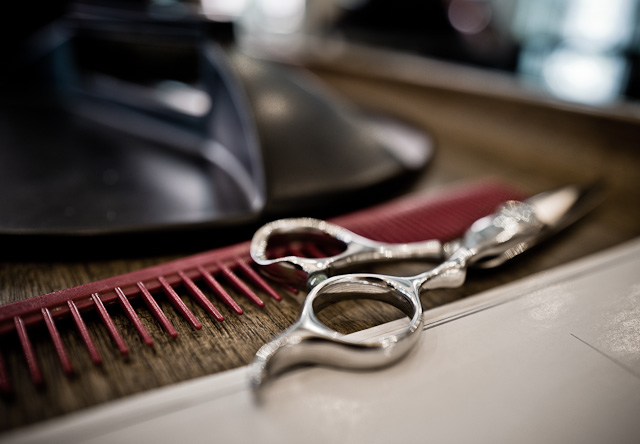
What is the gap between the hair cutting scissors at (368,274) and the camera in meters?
0.27

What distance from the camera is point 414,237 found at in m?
0.45

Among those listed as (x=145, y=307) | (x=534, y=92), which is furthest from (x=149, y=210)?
(x=534, y=92)

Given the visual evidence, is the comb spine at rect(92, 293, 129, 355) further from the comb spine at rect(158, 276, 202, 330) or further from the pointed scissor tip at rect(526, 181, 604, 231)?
the pointed scissor tip at rect(526, 181, 604, 231)

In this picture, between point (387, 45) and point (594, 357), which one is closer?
point (594, 357)

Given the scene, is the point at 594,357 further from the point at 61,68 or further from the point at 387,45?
the point at 387,45

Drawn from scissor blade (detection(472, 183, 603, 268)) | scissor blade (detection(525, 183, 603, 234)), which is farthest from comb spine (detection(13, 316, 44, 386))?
scissor blade (detection(525, 183, 603, 234))

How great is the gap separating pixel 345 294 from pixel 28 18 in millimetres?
773

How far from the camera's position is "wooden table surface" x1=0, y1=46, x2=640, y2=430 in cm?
27

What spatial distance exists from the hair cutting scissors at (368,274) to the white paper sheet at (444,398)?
15 mm

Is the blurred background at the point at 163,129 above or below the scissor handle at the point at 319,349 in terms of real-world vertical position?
above

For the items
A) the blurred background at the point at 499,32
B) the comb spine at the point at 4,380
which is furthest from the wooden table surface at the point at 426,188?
the blurred background at the point at 499,32

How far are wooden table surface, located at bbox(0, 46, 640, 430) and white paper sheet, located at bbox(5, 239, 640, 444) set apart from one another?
0.06 ft

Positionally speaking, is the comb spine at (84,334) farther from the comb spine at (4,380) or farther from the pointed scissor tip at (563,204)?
the pointed scissor tip at (563,204)

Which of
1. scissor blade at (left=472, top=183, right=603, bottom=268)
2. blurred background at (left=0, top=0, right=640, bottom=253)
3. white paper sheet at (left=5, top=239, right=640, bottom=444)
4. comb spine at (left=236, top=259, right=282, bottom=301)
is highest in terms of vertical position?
blurred background at (left=0, top=0, right=640, bottom=253)
